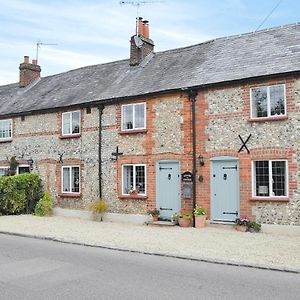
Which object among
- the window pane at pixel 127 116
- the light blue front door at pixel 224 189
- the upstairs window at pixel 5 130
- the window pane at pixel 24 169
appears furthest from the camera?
the upstairs window at pixel 5 130

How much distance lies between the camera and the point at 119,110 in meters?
17.4

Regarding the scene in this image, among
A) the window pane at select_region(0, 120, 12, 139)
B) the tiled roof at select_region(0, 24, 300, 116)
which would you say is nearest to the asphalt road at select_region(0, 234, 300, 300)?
the tiled roof at select_region(0, 24, 300, 116)

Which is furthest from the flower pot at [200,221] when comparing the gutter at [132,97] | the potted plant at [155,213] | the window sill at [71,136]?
the window sill at [71,136]

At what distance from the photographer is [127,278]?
7.38 meters

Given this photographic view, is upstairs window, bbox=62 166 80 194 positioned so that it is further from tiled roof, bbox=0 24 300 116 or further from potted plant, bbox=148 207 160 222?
potted plant, bbox=148 207 160 222

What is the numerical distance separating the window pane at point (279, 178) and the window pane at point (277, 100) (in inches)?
69.6

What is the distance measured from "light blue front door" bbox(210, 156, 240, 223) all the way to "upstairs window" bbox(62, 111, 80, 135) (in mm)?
7356

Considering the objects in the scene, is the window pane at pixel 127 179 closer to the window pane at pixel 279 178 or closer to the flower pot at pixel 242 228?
the flower pot at pixel 242 228

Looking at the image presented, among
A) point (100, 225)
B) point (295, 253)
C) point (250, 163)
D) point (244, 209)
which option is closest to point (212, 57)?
point (250, 163)

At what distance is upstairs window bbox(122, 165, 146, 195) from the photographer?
16.5 m

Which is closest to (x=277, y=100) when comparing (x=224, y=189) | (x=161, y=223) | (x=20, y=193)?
(x=224, y=189)

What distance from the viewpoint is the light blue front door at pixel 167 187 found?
1552 centimetres

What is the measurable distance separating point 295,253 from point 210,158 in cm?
563

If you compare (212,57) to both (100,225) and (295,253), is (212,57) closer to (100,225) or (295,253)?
(100,225)
